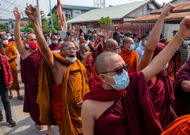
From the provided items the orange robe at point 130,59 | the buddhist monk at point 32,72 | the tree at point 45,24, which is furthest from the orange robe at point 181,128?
the tree at point 45,24

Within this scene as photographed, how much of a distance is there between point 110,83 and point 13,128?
373 centimetres

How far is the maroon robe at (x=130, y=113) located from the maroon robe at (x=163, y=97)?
1.08ft

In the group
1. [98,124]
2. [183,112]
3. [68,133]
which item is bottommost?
[68,133]

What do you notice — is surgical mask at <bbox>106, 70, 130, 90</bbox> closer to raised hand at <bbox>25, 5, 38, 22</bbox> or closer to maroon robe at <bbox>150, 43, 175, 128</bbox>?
maroon robe at <bbox>150, 43, 175, 128</bbox>

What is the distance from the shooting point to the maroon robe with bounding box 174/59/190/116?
8.54 feet

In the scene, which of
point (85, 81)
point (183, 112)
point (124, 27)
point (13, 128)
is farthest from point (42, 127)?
point (124, 27)

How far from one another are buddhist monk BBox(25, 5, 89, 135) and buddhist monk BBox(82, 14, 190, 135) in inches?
55.8

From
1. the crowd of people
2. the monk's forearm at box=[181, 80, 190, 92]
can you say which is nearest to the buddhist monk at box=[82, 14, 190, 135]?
the crowd of people

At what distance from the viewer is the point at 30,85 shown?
5.01 m

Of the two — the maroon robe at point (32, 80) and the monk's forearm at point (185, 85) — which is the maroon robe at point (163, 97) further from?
the maroon robe at point (32, 80)

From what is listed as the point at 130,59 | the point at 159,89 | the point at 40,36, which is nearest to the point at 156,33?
the point at 159,89

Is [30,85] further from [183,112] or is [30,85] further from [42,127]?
[183,112]

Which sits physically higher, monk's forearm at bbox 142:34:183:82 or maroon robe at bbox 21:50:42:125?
monk's forearm at bbox 142:34:183:82

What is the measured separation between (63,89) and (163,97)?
1454mm
